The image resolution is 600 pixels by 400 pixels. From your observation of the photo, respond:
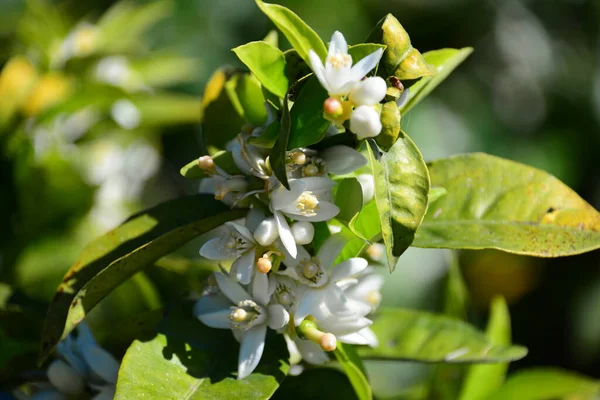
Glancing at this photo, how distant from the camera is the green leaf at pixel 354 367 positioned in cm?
84

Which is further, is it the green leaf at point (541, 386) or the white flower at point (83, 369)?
the green leaf at point (541, 386)

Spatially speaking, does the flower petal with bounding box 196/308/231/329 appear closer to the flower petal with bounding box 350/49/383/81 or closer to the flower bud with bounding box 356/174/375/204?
the flower bud with bounding box 356/174/375/204

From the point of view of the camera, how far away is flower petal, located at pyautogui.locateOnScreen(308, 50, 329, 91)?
71 cm

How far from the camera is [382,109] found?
72cm

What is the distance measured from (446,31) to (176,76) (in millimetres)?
1589

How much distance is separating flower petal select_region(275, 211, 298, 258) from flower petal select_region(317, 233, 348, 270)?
0.05 metres

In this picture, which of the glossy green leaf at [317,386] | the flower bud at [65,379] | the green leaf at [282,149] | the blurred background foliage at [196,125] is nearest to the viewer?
the green leaf at [282,149]

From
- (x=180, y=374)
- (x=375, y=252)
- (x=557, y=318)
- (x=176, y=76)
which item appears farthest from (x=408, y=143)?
(x=557, y=318)

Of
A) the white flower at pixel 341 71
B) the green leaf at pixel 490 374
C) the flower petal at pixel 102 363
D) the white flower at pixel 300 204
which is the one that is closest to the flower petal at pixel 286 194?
the white flower at pixel 300 204

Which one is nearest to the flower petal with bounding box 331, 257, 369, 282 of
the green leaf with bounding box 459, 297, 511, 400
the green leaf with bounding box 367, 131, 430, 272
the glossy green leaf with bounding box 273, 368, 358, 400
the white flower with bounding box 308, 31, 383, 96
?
the green leaf with bounding box 367, 131, 430, 272

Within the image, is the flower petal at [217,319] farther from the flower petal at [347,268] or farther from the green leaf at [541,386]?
the green leaf at [541,386]

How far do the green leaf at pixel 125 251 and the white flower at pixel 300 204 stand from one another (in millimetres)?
90

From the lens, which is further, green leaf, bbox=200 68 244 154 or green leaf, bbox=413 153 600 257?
green leaf, bbox=200 68 244 154

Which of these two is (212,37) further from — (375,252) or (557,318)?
(375,252)
